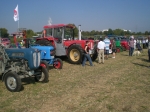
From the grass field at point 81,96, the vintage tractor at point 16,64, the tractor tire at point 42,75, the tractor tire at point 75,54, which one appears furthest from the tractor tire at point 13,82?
the tractor tire at point 75,54

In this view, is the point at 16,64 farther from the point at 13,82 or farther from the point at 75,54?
the point at 75,54

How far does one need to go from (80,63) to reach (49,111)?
5917 millimetres

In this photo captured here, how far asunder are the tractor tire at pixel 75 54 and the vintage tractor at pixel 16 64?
364cm

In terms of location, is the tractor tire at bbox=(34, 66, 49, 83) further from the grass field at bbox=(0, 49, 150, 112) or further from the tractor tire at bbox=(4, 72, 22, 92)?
the tractor tire at bbox=(4, 72, 22, 92)

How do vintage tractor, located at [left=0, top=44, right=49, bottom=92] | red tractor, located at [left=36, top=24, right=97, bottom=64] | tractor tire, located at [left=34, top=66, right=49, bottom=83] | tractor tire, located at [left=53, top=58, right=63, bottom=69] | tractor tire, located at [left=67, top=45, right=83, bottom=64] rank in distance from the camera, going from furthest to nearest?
red tractor, located at [left=36, top=24, right=97, bottom=64], tractor tire, located at [left=67, top=45, right=83, bottom=64], tractor tire, located at [left=53, top=58, right=63, bottom=69], tractor tire, located at [left=34, top=66, right=49, bottom=83], vintage tractor, located at [left=0, top=44, right=49, bottom=92]

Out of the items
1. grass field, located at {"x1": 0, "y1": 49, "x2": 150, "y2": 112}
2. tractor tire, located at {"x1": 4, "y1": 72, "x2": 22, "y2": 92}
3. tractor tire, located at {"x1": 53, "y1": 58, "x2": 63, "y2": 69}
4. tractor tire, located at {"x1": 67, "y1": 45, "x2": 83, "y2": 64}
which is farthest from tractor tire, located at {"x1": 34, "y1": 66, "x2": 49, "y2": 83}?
tractor tire, located at {"x1": 67, "y1": 45, "x2": 83, "y2": 64}

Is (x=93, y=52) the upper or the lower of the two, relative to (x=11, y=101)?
upper

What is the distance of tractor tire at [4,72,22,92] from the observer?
4773mm

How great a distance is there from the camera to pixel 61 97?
14.7 feet

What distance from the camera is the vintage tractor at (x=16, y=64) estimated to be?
196 inches

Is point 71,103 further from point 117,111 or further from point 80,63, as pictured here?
point 80,63

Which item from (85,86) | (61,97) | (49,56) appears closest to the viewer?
(61,97)

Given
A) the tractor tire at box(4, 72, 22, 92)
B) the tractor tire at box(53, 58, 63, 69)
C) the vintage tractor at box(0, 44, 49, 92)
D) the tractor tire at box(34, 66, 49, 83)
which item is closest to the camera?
the tractor tire at box(4, 72, 22, 92)

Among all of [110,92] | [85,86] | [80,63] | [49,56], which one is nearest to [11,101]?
[85,86]
